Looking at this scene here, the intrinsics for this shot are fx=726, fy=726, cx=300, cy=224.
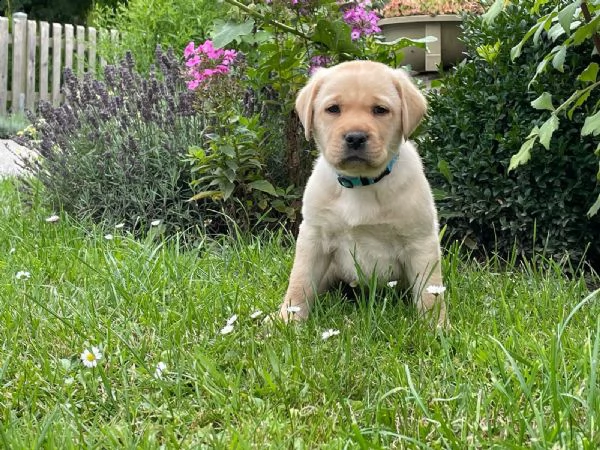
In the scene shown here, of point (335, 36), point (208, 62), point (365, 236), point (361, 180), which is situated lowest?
point (365, 236)

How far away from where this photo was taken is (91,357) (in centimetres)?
221

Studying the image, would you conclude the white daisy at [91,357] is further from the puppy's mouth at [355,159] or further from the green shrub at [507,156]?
the green shrub at [507,156]

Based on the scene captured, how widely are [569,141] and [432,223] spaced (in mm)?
1188

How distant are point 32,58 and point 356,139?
531 inches

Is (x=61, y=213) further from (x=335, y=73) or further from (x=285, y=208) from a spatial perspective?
(x=335, y=73)

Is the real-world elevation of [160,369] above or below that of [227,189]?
below

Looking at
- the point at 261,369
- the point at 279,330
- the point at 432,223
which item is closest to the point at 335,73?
the point at 432,223

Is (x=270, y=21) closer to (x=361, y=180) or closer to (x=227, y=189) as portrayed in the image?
(x=227, y=189)

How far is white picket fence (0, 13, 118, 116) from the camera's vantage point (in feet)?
46.5

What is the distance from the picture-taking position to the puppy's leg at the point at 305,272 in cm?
288

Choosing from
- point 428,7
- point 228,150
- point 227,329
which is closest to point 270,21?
point 228,150

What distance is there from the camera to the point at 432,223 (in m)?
2.85

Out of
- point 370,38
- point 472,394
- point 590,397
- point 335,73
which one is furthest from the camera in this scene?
point 370,38

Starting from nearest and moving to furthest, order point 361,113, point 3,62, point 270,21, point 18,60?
point 361,113, point 270,21, point 3,62, point 18,60
